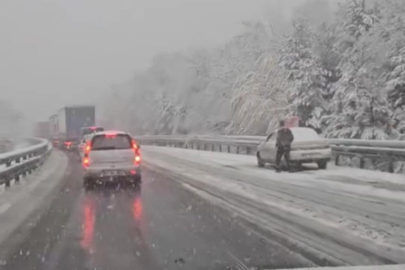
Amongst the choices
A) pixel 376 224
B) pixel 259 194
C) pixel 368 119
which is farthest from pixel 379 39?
pixel 376 224

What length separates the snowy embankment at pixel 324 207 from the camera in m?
7.08

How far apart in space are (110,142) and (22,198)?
3372mm

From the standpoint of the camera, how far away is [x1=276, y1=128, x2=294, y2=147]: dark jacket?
17.9 meters

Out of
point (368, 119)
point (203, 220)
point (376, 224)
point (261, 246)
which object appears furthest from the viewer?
point (368, 119)

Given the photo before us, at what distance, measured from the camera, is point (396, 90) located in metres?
26.4

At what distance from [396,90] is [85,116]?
83.3ft

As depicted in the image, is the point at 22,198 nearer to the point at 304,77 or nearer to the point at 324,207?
the point at 324,207

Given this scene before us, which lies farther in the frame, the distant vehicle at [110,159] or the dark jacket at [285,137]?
the dark jacket at [285,137]

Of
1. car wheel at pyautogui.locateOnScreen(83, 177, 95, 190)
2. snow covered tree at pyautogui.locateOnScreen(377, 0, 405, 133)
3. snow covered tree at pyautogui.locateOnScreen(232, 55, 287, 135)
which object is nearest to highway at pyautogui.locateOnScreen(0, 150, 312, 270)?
car wheel at pyautogui.locateOnScreen(83, 177, 95, 190)

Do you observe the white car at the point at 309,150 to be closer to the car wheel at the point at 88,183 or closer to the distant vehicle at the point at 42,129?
the car wheel at the point at 88,183

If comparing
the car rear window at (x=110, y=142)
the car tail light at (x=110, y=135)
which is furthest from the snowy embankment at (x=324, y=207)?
the car tail light at (x=110, y=135)

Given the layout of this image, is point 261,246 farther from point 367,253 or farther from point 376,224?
point 376,224

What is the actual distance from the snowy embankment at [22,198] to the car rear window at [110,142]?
1.78m

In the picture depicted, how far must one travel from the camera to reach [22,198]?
12.9 m
